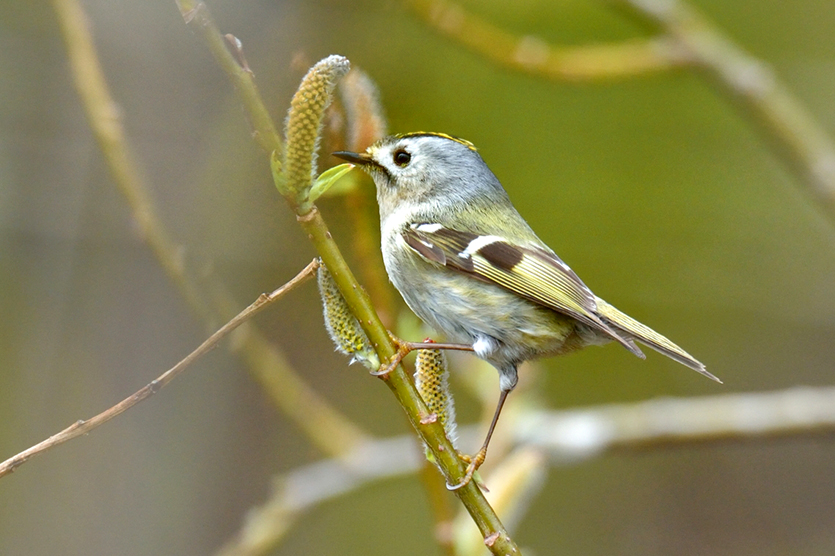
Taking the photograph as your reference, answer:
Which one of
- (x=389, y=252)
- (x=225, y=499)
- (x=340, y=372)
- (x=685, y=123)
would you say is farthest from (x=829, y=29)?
(x=225, y=499)

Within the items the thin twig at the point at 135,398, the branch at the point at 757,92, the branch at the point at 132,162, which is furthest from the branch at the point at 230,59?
the branch at the point at 757,92

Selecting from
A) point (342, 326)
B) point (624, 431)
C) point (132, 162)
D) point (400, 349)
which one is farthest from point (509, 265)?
point (624, 431)

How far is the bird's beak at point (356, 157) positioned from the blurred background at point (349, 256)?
82 cm

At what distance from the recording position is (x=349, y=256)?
3.75 m

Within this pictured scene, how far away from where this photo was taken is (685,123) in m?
3.45

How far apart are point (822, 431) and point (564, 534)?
1924mm

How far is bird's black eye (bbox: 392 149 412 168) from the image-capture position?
150cm

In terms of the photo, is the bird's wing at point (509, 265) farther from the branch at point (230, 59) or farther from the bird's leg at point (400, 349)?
the branch at point (230, 59)

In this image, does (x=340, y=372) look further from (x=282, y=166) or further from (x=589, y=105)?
(x=282, y=166)

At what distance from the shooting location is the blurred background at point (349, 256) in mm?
2688

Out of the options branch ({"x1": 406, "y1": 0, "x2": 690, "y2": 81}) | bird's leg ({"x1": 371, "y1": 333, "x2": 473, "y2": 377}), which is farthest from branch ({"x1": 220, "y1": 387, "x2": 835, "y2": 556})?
branch ({"x1": 406, "y1": 0, "x2": 690, "y2": 81})

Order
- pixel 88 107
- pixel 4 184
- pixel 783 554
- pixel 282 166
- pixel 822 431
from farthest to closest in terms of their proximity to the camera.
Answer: pixel 783 554 < pixel 4 184 < pixel 822 431 < pixel 88 107 < pixel 282 166

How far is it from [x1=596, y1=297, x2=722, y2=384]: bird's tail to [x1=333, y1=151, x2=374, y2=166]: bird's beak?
0.52 meters

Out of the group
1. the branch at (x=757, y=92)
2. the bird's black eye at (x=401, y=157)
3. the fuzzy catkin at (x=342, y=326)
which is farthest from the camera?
the branch at (x=757, y=92)
